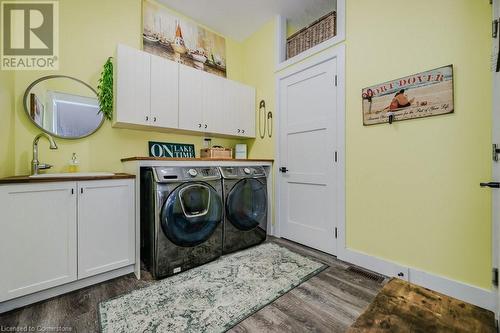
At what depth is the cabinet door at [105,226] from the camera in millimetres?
1642

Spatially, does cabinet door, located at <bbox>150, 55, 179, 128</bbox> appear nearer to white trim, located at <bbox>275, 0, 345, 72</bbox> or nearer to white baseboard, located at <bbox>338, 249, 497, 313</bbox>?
white trim, located at <bbox>275, 0, 345, 72</bbox>

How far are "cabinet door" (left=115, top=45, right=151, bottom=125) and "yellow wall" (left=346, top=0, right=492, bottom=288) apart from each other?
2059 millimetres

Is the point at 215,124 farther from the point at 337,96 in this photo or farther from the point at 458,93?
the point at 458,93

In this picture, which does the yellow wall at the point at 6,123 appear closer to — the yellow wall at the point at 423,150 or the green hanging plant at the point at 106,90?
the green hanging plant at the point at 106,90

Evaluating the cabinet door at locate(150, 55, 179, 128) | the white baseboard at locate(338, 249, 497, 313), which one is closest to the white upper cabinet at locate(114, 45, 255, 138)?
the cabinet door at locate(150, 55, 179, 128)

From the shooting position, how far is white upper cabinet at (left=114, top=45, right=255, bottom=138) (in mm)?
2096

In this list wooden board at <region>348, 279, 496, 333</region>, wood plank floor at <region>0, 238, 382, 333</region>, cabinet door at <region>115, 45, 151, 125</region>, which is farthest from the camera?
cabinet door at <region>115, 45, 151, 125</region>

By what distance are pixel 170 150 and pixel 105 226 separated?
119 cm

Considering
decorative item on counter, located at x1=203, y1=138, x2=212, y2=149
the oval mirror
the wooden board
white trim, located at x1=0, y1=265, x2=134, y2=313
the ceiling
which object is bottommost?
white trim, located at x1=0, y1=265, x2=134, y2=313

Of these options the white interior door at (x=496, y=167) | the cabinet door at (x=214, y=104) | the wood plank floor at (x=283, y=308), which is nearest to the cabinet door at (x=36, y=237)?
the wood plank floor at (x=283, y=308)

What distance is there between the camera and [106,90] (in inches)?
84.5

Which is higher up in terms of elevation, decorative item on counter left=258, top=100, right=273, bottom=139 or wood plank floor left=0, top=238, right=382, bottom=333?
decorative item on counter left=258, top=100, right=273, bottom=139

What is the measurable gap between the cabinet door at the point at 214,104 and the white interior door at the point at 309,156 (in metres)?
0.77

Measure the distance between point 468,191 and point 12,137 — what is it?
11.7 feet
